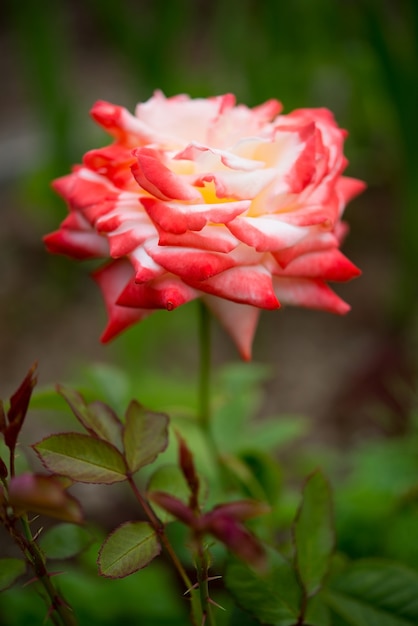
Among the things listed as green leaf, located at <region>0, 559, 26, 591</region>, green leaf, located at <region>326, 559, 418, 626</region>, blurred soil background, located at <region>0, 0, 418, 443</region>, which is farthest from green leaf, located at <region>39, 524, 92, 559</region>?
blurred soil background, located at <region>0, 0, 418, 443</region>

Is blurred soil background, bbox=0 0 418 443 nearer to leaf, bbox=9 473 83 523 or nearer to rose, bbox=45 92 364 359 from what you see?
rose, bbox=45 92 364 359

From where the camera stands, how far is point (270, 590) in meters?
0.31

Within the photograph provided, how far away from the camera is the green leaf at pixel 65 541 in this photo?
12.0 inches

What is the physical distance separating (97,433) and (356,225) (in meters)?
1.09

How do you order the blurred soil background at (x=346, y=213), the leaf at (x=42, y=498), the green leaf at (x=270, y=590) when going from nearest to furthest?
the leaf at (x=42, y=498), the green leaf at (x=270, y=590), the blurred soil background at (x=346, y=213)

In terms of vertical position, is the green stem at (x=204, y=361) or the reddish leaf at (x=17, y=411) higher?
the reddish leaf at (x=17, y=411)

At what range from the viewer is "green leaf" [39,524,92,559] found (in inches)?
12.0

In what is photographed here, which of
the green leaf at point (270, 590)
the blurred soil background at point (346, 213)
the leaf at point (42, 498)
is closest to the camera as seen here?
the leaf at point (42, 498)

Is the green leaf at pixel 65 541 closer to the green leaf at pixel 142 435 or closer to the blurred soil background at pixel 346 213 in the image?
the green leaf at pixel 142 435

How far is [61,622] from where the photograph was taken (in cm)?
28

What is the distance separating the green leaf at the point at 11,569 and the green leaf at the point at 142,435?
6 centimetres

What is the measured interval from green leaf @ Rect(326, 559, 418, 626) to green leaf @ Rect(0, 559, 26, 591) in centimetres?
16

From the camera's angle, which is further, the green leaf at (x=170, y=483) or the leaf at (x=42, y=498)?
the green leaf at (x=170, y=483)

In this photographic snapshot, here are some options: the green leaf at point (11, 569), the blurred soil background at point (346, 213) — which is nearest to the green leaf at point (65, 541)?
the green leaf at point (11, 569)
